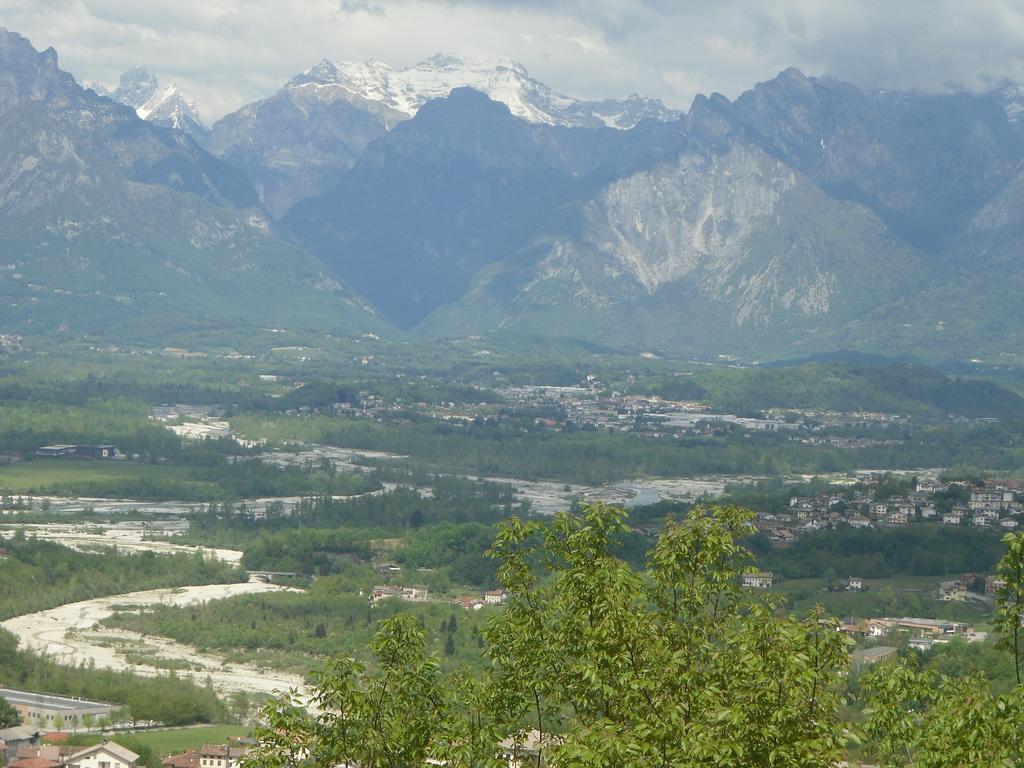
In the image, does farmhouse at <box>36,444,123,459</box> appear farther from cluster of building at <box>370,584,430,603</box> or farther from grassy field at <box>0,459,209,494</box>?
cluster of building at <box>370,584,430,603</box>

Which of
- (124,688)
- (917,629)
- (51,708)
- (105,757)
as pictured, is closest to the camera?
(105,757)

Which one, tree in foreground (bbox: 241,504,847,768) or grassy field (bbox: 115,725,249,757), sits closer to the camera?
tree in foreground (bbox: 241,504,847,768)

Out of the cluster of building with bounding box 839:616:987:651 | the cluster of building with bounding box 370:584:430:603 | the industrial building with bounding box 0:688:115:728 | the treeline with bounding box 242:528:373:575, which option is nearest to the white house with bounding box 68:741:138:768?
the industrial building with bounding box 0:688:115:728

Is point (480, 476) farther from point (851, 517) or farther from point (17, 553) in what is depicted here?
point (17, 553)

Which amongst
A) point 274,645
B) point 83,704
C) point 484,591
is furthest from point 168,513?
point 83,704

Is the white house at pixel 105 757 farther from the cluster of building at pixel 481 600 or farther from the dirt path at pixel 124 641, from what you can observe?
the cluster of building at pixel 481 600

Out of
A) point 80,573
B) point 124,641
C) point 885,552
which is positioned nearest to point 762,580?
point 885,552

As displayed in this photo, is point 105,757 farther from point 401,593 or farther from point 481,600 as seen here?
point 401,593
